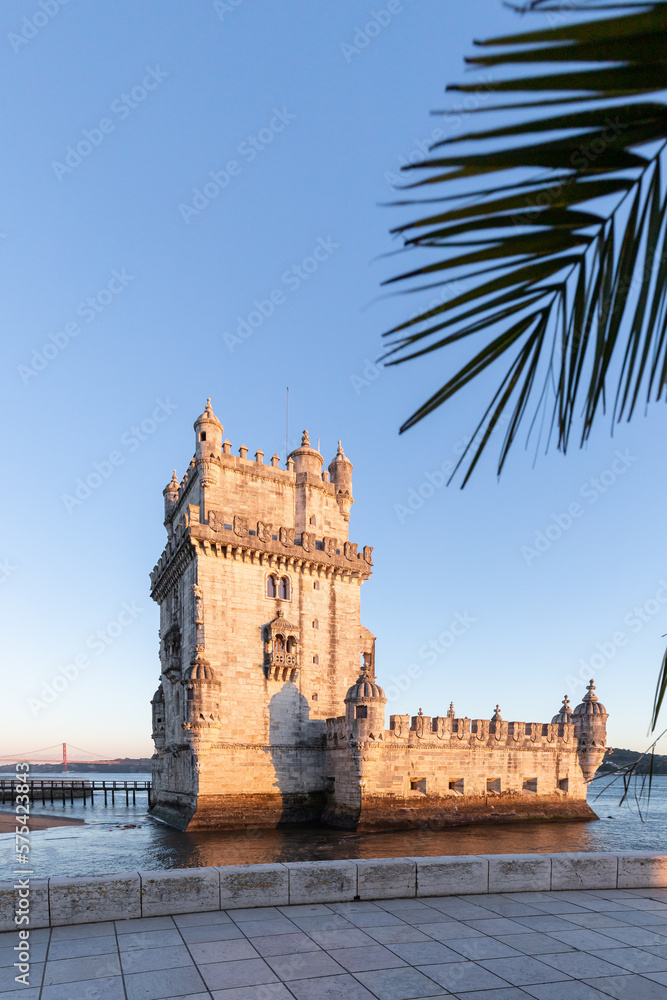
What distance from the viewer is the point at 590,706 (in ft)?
127

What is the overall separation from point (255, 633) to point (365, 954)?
2723 cm

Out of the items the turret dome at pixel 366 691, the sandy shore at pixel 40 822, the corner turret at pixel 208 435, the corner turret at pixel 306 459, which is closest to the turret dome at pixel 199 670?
the turret dome at pixel 366 691

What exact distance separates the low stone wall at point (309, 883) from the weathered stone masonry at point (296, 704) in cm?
2213

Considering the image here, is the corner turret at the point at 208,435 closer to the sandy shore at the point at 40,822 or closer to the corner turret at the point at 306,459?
the corner turret at the point at 306,459

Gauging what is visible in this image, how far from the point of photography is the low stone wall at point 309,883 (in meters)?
7.61

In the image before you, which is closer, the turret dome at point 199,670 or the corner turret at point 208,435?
the turret dome at point 199,670

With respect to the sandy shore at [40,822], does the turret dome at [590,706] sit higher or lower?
higher

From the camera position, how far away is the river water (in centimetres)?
2484

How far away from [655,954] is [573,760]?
113 ft

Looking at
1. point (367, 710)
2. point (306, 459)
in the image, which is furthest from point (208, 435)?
point (367, 710)

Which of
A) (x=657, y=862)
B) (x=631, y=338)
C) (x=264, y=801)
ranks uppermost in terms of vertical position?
(x=631, y=338)

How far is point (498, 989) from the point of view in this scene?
586cm

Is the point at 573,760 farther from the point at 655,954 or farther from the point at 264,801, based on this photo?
the point at 655,954

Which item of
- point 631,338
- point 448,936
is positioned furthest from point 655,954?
point 631,338
